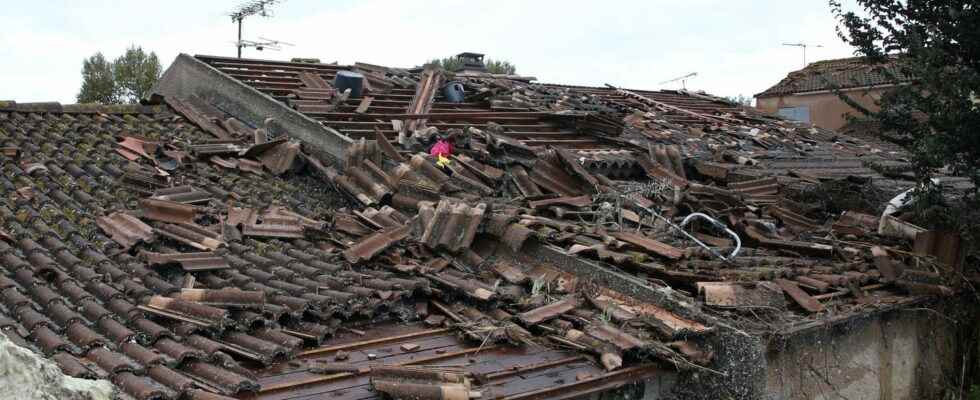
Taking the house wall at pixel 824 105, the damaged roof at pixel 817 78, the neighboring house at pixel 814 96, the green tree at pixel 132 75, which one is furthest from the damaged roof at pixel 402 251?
the green tree at pixel 132 75

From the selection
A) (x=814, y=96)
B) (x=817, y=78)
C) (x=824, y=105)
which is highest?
(x=817, y=78)

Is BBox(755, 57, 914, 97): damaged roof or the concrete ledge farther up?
BBox(755, 57, 914, 97): damaged roof

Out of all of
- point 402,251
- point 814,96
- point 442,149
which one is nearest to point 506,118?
point 442,149

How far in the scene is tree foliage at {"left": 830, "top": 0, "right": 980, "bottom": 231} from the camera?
9484 millimetres

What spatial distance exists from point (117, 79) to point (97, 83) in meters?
1.12

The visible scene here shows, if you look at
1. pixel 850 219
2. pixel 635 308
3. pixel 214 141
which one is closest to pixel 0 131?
pixel 214 141

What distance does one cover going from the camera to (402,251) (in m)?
8.68

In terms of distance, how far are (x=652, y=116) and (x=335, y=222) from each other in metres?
10.1

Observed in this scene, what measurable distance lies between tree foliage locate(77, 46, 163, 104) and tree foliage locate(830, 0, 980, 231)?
39.5 meters

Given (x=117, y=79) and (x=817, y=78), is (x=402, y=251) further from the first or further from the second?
(x=117, y=79)

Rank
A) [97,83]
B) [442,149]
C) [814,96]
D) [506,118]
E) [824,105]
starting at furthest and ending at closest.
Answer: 1. [97,83]
2. [814,96]
3. [824,105]
4. [506,118]
5. [442,149]

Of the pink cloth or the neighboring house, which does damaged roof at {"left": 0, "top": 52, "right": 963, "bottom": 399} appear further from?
the neighboring house

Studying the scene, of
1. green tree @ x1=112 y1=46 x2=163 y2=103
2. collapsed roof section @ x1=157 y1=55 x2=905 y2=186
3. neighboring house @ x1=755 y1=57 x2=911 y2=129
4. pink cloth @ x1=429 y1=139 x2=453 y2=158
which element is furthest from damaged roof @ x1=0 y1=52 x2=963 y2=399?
green tree @ x1=112 y1=46 x2=163 y2=103

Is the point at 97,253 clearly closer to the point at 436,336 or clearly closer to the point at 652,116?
the point at 436,336
